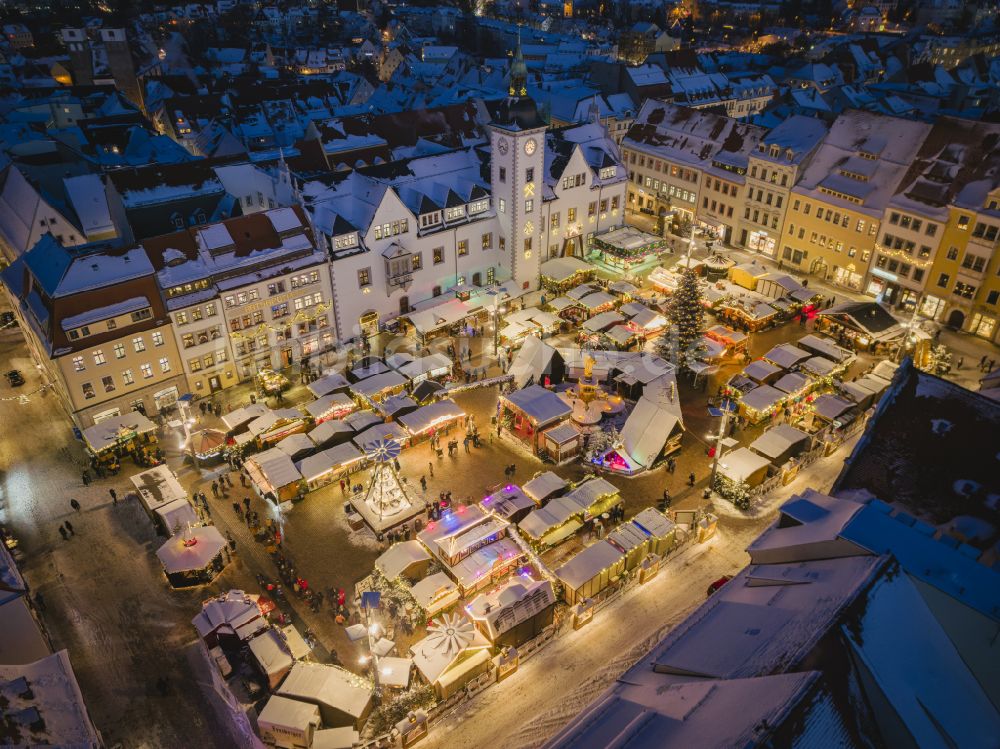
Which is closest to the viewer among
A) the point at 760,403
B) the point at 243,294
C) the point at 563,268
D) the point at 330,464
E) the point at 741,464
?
the point at 741,464

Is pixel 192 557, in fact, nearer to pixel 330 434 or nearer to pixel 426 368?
pixel 330 434

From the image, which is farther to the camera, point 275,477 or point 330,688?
point 275,477

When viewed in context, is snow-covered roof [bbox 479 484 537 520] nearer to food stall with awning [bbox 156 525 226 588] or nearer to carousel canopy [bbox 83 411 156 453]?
food stall with awning [bbox 156 525 226 588]

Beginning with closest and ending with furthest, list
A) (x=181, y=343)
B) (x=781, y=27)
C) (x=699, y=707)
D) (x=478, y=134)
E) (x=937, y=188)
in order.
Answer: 1. (x=699, y=707)
2. (x=181, y=343)
3. (x=937, y=188)
4. (x=478, y=134)
5. (x=781, y=27)

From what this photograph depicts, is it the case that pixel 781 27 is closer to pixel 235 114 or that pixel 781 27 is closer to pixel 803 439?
pixel 235 114

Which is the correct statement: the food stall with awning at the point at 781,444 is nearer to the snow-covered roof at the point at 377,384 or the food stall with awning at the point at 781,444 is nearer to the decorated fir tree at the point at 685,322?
the decorated fir tree at the point at 685,322

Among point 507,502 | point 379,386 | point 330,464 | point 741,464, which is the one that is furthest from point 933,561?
point 379,386

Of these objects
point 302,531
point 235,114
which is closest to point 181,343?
point 302,531
